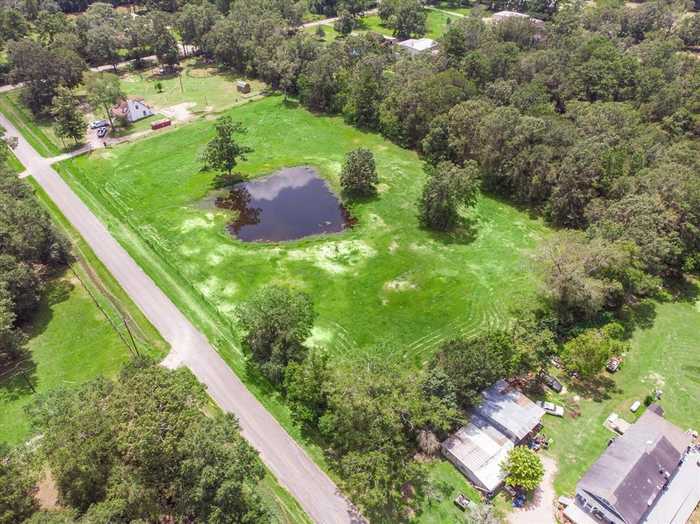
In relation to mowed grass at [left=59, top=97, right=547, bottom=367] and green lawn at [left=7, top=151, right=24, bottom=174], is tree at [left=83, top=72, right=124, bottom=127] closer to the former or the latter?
mowed grass at [left=59, top=97, right=547, bottom=367]

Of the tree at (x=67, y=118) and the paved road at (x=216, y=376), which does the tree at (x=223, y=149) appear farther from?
the tree at (x=67, y=118)

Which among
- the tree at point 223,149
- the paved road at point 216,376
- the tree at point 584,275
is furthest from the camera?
the tree at point 223,149

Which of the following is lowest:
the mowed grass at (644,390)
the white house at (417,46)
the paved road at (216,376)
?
the mowed grass at (644,390)

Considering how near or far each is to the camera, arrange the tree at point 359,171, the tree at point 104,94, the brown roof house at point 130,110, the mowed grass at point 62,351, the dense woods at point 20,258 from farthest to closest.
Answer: the brown roof house at point 130,110 < the tree at point 104,94 < the tree at point 359,171 < the dense woods at point 20,258 < the mowed grass at point 62,351

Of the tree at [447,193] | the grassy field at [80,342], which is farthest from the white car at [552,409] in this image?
the tree at [447,193]

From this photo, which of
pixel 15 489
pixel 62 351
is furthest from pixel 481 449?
pixel 62 351

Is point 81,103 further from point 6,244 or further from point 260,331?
point 260,331

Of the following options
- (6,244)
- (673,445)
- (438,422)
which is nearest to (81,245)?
(6,244)

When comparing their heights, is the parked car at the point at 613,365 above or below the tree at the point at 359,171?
below
